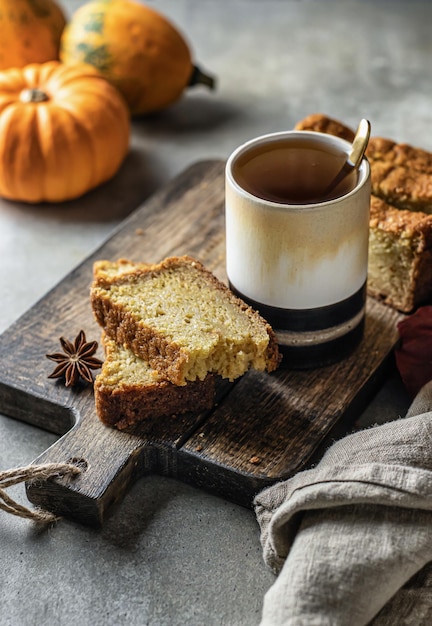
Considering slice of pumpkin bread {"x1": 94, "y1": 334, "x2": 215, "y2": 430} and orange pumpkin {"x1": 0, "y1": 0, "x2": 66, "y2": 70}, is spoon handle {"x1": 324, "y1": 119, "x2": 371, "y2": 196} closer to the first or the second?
slice of pumpkin bread {"x1": 94, "y1": 334, "x2": 215, "y2": 430}

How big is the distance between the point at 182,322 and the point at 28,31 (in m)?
1.97

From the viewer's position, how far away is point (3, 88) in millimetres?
3109

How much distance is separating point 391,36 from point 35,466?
10.3 ft

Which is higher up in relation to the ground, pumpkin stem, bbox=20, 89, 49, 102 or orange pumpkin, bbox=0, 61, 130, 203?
pumpkin stem, bbox=20, 89, 49, 102

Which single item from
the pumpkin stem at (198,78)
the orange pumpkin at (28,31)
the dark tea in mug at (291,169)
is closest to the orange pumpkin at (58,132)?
the orange pumpkin at (28,31)

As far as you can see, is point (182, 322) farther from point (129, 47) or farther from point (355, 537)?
point (129, 47)

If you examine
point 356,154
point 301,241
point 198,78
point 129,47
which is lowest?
point 198,78

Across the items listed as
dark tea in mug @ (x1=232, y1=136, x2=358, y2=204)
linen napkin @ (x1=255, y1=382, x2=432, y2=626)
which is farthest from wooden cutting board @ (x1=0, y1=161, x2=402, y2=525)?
dark tea in mug @ (x1=232, y1=136, x2=358, y2=204)

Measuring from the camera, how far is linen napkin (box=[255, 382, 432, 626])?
164cm

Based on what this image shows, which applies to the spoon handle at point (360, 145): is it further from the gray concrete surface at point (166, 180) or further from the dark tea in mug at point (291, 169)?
the gray concrete surface at point (166, 180)

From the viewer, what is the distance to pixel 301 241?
203cm

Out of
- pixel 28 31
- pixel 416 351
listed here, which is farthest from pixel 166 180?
pixel 416 351

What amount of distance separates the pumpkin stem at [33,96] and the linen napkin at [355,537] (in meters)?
1.78

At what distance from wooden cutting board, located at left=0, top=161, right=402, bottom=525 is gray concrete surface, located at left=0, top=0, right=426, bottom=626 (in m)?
0.06
